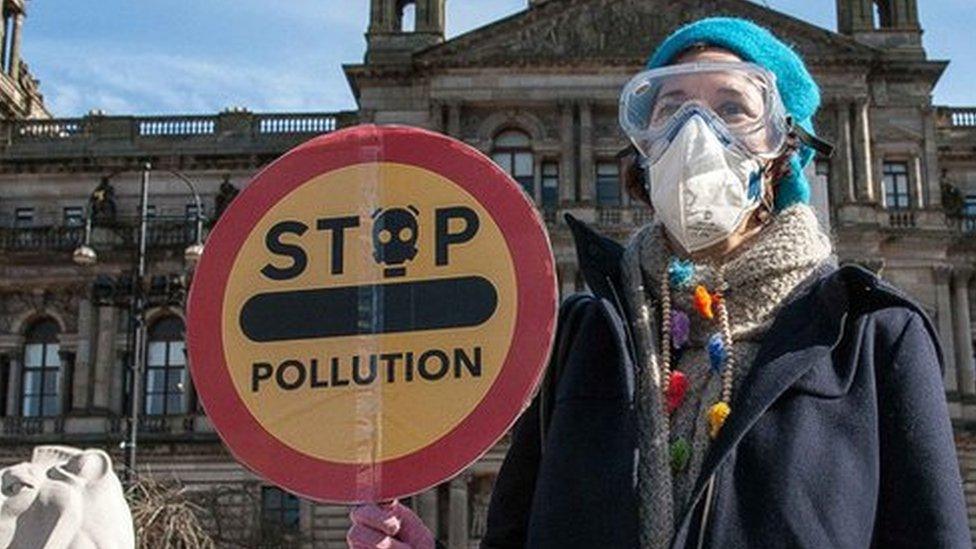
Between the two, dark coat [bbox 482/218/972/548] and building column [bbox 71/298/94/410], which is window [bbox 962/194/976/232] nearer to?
building column [bbox 71/298/94/410]

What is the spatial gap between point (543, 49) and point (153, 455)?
14167mm

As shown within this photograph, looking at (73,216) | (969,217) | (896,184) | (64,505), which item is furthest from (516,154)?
(64,505)

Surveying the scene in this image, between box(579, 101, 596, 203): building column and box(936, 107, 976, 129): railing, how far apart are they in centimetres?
1020

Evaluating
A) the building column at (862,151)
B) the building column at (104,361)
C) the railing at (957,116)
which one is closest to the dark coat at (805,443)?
the building column at (862,151)

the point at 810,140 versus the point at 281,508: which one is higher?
the point at 810,140

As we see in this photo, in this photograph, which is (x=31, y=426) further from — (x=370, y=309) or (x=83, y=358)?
(x=370, y=309)

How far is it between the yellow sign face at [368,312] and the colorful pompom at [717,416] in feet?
1.58

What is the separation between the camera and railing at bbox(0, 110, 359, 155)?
43094 millimetres

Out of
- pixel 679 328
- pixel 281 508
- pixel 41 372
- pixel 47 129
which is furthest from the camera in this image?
pixel 47 129

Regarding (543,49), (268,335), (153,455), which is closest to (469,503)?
(153,455)

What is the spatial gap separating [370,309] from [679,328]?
0.70m

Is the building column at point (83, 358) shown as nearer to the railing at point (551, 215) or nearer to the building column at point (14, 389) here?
the building column at point (14, 389)

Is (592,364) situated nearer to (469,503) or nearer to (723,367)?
(723,367)

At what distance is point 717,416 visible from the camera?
108 inches
